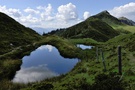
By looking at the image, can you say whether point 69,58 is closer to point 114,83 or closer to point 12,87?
point 12,87

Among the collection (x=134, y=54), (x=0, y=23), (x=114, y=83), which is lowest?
(x=114, y=83)

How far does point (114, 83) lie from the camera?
20891 millimetres

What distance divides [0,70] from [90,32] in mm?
155527

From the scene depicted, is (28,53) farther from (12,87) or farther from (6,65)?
(12,87)

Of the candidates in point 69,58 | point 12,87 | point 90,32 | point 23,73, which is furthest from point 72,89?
point 90,32

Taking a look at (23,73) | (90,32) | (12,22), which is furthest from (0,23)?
(23,73)

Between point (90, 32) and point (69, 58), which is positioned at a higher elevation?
point (90, 32)

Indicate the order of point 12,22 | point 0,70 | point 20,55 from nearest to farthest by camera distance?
point 0,70
point 20,55
point 12,22

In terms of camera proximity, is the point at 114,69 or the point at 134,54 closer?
the point at 114,69

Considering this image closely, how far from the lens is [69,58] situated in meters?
72.7

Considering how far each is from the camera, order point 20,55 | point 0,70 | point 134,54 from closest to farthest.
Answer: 1. point 134,54
2. point 0,70
3. point 20,55

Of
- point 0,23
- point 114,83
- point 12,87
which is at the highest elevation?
point 0,23

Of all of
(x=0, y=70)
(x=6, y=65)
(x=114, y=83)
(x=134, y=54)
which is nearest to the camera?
(x=114, y=83)

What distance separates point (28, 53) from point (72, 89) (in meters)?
61.1
